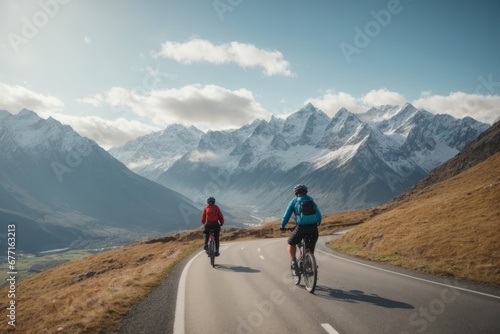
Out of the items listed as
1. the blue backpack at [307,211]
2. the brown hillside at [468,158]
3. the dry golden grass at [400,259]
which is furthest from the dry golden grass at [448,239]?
the brown hillside at [468,158]

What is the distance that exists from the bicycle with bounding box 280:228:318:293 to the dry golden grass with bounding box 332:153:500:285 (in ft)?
22.8

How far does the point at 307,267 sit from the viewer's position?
11.5 meters

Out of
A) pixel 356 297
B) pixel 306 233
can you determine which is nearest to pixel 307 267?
pixel 306 233

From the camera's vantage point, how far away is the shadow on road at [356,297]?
30.7 ft

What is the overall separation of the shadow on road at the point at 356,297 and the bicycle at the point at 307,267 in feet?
1.31

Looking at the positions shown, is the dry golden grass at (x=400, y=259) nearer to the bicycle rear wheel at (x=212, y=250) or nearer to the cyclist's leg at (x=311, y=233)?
the bicycle rear wheel at (x=212, y=250)

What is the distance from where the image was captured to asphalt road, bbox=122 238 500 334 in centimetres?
780

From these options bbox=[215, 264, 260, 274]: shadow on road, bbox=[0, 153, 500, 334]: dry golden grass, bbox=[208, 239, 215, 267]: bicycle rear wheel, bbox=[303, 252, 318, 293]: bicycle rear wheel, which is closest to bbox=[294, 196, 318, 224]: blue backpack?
bbox=[303, 252, 318, 293]: bicycle rear wheel

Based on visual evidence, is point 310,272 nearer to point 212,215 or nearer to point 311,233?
point 311,233

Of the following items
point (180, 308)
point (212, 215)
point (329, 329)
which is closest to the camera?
point (329, 329)

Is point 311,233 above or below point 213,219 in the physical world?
below

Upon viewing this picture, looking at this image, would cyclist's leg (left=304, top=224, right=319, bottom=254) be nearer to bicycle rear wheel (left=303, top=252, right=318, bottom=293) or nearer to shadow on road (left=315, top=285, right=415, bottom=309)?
bicycle rear wheel (left=303, top=252, right=318, bottom=293)

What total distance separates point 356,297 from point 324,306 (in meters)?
1.50

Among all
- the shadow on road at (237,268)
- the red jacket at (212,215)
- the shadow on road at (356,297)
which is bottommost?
the shadow on road at (237,268)
